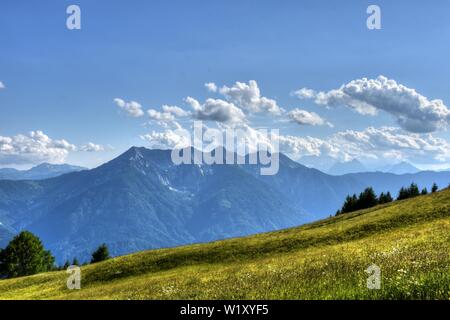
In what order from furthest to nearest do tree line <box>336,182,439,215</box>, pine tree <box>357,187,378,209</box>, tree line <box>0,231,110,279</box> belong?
tree line <box>0,231,110,279</box>
tree line <box>336,182,439,215</box>
pine tree <box>357,187,378,209</box>

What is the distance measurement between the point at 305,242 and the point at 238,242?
1130cm

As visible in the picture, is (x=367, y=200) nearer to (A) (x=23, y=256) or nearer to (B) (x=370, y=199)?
(B) (x=370, y=199)

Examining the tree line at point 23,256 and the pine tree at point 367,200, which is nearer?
the pine tree at point 367,200

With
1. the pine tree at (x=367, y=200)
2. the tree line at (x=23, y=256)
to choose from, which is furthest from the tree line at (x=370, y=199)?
the tree line at (x=23, y=256)

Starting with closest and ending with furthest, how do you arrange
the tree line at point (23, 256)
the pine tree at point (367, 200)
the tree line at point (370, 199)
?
the pine tree at point (367, 200), the tree line at point (370, 199), the tree line at point (23, 256)

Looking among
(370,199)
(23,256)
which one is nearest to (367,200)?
(370,199)

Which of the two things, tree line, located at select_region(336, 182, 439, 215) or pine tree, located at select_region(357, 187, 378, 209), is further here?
tree line, located at select_region(336, 182, 439, 215)

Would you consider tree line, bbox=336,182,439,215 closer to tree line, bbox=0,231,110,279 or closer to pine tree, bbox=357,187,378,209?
pine tree, bbox=357,187,378,209

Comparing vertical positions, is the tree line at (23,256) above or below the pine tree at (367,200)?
below

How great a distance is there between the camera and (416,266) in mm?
13898

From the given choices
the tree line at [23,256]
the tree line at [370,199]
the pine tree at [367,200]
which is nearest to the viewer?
the pine tree at [367,200]

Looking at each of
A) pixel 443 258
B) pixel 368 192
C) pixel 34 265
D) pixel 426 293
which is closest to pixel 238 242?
pixel 443 258

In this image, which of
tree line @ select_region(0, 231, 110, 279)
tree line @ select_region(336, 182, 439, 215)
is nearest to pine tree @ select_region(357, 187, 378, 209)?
tree line @ select_region(336, 182, 439, 215)

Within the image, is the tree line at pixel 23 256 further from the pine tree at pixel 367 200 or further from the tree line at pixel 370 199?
the pine tree at pixel 367 200
